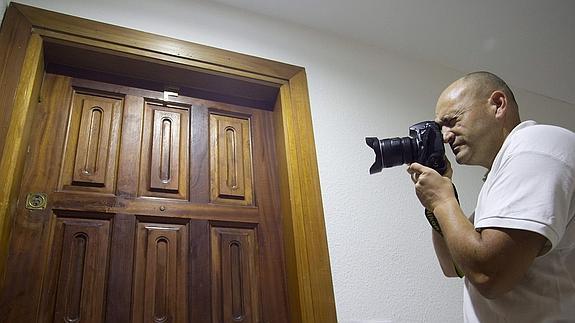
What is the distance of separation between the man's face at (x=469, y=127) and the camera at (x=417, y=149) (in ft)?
0.14

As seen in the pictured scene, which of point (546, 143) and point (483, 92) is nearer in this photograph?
point (546, 143)

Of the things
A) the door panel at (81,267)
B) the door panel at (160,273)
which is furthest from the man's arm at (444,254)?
the door panel at (81,267)

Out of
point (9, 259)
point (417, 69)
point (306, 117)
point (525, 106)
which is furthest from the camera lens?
point (525, 106)

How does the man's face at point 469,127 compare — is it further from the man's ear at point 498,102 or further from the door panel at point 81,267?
the door panel at point 81,267

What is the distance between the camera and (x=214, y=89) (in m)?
1.49

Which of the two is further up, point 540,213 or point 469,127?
point 469,127

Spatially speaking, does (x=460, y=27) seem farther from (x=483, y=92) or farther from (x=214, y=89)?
(x=214, y=89)

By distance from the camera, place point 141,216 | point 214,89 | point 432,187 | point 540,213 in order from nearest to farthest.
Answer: point 540,213
point 432,187
point 141,216
point 214,89

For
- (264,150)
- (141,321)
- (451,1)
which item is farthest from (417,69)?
(141,321)

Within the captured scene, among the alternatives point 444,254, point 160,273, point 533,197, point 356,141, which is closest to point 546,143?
point 533,197

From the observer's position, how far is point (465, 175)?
1.71 metres

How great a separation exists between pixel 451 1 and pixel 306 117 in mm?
798

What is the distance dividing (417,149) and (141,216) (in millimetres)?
767

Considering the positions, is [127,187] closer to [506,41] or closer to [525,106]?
[506,41]
